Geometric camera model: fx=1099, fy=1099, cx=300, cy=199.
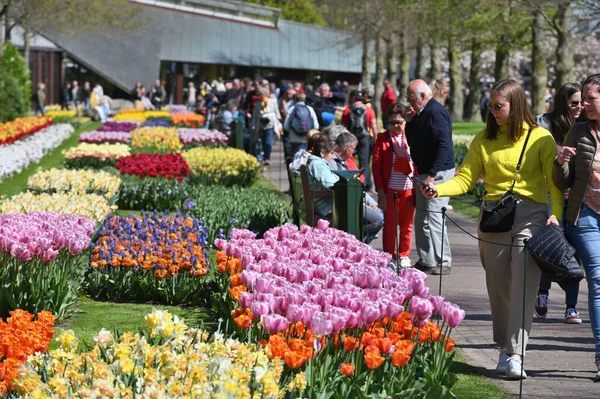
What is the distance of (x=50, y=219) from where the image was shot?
8.64 metres

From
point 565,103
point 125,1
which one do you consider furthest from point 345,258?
point 125,1

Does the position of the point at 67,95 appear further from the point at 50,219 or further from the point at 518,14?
the point at 50,219

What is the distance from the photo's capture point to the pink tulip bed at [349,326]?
202 inches

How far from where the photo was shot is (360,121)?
1683 centimetres

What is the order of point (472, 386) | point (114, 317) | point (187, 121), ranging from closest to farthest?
point (472, 386) → point (114, 317) → point (187, 121)

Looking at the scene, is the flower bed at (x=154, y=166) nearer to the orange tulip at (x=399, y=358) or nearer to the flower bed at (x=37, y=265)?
the flower bed at (x=37, y=265)

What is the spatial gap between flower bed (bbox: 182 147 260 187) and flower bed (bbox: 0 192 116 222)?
21.4 feet

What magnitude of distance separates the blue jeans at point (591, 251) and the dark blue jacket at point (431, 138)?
141 inches

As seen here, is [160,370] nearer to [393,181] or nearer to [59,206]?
[59,206]

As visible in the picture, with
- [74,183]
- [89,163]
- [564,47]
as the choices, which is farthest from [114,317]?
[564,47]

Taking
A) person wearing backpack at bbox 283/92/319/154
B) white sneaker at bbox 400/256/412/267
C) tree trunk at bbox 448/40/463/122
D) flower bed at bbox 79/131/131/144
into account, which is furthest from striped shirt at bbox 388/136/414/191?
tree trunk at bbox 448/40/463/122

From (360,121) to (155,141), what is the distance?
8.78m

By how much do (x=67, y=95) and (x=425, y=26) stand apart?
2279cm

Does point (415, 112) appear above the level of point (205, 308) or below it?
above
